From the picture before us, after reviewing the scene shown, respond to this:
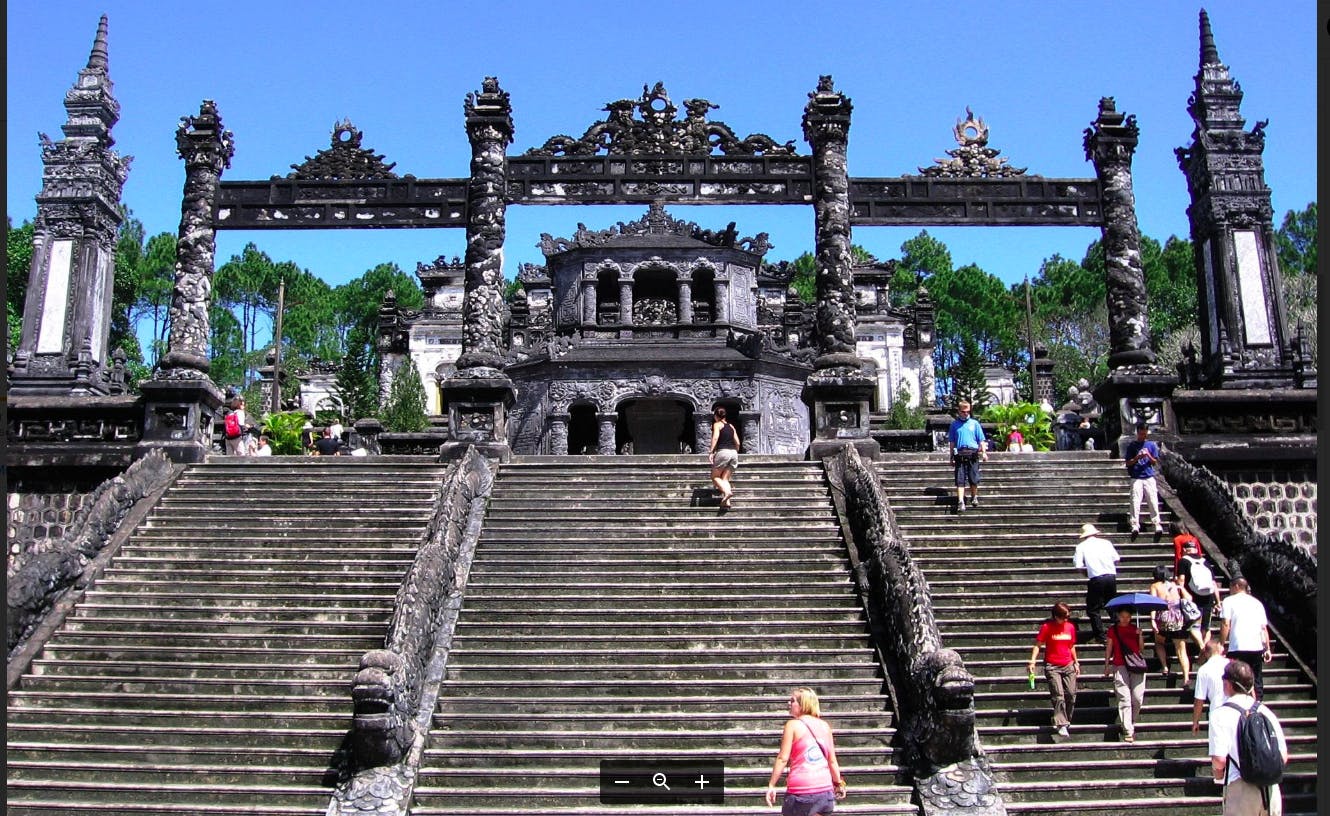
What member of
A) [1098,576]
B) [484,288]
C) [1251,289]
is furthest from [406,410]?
[1098,576]

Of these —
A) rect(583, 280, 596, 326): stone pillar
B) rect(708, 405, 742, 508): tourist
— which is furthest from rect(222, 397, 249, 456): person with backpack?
rect(583, 280, 596, 326): stone pillar

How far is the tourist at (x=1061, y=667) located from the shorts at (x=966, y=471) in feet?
13.9

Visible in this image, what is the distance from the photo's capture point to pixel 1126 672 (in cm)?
980

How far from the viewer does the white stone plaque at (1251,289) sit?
19031 millimetres

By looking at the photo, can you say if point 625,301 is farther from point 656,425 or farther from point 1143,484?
point 1143,484

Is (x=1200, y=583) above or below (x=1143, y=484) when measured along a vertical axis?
below

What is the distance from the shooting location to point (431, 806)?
30.4ft

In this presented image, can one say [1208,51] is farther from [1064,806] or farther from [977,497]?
[1064,806]

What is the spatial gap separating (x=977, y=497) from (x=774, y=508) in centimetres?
270

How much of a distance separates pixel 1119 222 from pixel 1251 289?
288 centimetres

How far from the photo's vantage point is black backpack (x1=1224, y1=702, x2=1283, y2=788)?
691 centimetres

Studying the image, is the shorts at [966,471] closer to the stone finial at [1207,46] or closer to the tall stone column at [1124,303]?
the tall stone column at [1124,303]

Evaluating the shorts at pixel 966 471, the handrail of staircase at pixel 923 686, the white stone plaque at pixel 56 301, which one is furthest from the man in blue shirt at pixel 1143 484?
the white stone plaque at pixel 56 301

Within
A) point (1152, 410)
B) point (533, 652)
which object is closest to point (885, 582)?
point (533, 652)
